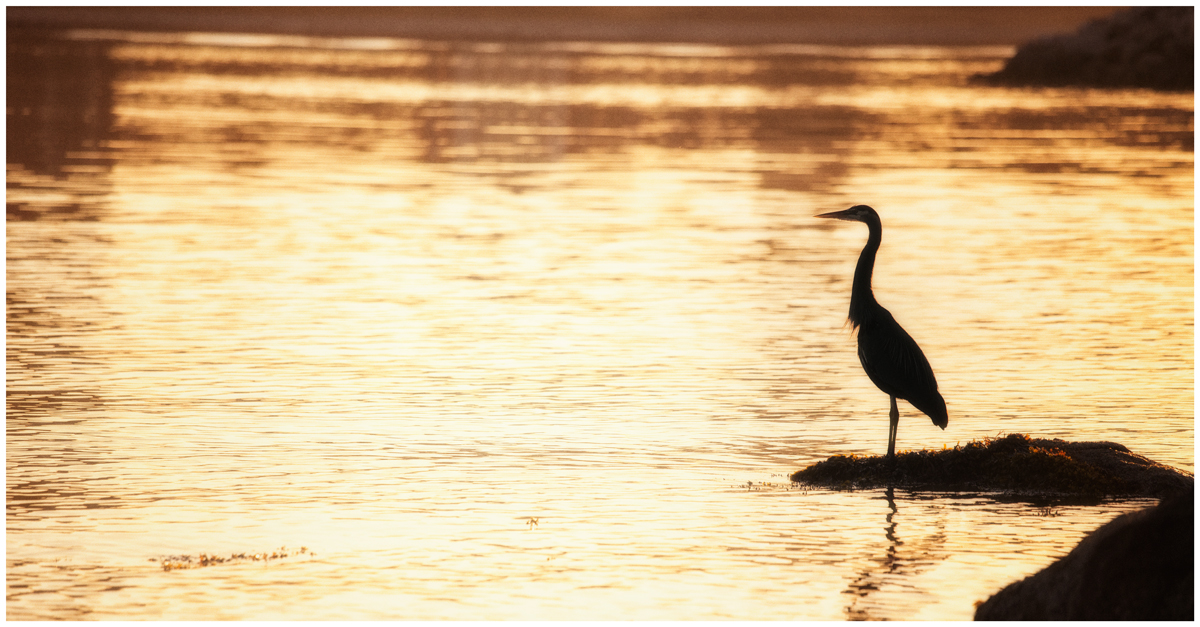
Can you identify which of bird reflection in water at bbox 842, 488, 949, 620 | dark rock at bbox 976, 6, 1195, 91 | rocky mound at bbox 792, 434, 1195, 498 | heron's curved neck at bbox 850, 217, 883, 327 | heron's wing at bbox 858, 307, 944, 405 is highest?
dark rock at bbox 976, 6, 1195, 91

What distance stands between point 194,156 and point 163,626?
26320 mm

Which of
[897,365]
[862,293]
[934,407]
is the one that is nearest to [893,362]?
[897,365]

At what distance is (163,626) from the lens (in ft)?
26.4

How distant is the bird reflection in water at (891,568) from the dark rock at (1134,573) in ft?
3.86

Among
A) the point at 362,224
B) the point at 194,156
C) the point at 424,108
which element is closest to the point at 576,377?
the point at 362,224

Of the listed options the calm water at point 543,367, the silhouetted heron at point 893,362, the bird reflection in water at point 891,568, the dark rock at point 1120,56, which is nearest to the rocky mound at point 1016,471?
the silhouetted heron at point 893,362

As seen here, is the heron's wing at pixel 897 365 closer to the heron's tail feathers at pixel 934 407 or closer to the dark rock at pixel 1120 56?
the heron's tail feathers at pixel 934 407

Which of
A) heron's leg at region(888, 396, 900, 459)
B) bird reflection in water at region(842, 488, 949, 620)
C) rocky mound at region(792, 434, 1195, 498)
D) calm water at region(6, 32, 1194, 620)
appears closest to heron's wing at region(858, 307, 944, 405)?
heron's leg at region(888, 396, 900, 459)

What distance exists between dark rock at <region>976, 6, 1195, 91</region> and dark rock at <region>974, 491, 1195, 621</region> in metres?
59.6

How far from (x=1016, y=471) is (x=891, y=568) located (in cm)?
176

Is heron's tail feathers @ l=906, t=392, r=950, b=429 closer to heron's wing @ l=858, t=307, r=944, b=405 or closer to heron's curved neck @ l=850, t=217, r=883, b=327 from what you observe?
heron's wing @ l=858, t=307, r=944, b=405

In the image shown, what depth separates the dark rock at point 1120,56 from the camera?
66.1 m

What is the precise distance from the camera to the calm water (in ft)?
29.7

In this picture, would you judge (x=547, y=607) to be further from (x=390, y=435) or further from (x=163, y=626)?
(x=390, y=435)
